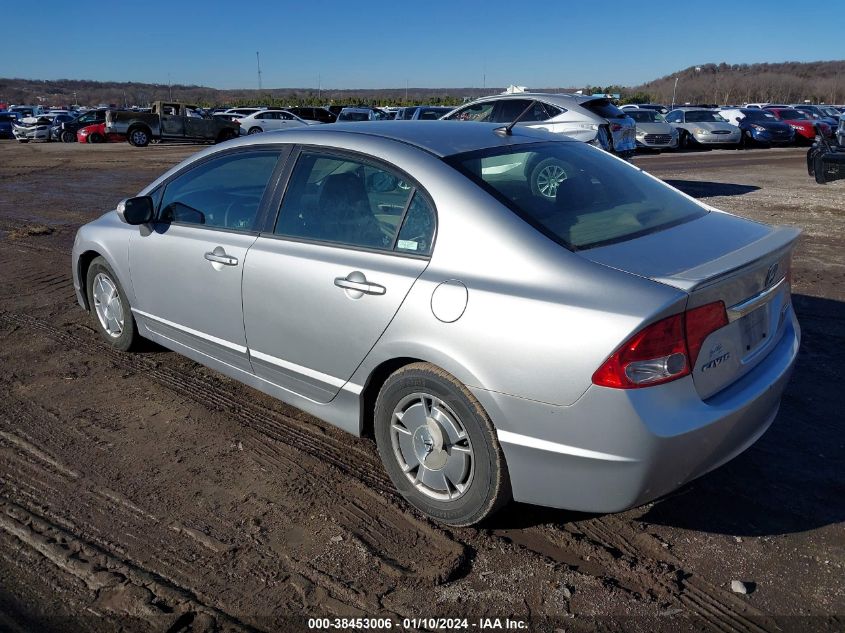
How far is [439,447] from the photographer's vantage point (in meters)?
3.14

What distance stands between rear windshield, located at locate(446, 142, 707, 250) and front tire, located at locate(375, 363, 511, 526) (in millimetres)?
789

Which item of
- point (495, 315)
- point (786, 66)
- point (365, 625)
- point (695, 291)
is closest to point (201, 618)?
point (365, 625)

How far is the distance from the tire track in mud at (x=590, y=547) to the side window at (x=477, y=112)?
10385 mm

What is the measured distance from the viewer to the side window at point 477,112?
45.0 feet

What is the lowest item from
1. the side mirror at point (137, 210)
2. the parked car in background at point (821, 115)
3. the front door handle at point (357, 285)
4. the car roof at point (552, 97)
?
the parked car in background at point (821, 115)

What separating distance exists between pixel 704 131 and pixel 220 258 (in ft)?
86.8

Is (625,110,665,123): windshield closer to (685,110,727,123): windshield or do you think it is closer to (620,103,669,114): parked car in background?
(620,103,669,114): parked car in background

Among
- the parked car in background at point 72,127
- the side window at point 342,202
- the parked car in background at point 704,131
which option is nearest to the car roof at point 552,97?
the side window at point 342,202

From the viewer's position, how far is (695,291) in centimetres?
265

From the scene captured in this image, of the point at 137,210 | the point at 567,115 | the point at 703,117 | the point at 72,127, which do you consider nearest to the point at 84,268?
the point at 137,210

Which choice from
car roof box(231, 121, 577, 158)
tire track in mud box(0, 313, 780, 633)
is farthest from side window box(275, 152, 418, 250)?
tire track in mud box(0, 313, 780, 633)

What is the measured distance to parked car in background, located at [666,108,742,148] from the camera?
27.0m

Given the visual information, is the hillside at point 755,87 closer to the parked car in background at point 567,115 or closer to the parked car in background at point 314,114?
the parked car in background at point 314,114

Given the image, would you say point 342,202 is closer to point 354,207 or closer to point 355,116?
point 354,207
